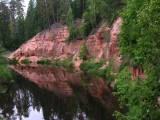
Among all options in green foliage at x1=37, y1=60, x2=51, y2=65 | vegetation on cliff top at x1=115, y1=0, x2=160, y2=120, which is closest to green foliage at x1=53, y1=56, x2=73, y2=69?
green foliage at x1=37, y1=60, x2=51, y2=65

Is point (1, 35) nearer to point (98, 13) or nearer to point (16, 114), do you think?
point (98, 13)

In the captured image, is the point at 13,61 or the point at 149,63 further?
Answer: the point at 13,61

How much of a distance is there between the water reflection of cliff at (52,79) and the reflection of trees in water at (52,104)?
1.41 metres

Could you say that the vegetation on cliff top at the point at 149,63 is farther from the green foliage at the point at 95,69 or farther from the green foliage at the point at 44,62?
the green foliage at the point at 44,62

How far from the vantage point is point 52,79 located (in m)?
52.7

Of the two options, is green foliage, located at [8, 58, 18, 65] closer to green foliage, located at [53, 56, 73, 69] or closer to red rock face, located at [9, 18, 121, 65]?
red rock face, located at [9, 18, 121, 65]

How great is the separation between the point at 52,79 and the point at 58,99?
1610cm

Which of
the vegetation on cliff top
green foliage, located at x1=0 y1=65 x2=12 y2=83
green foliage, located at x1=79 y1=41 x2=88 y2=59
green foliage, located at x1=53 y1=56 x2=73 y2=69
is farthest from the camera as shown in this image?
green foliage, located at x1=53 y1=56 x2=73 y2=69

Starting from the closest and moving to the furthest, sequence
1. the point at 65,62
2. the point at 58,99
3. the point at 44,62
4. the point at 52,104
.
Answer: the point at 52,104, the point at 58,99, the point at 65,62, the point at 44,62

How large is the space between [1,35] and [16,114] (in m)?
63.6

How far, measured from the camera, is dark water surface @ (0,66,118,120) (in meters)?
29.9

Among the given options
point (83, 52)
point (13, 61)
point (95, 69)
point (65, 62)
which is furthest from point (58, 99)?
point (13, 61)

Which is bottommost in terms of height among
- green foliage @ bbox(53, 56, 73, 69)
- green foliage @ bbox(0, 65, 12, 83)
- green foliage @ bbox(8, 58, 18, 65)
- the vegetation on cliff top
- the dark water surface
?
green foliage @ bbox(8, 58, 18, 65)

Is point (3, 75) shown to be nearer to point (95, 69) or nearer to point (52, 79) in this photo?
point (52, 79)
